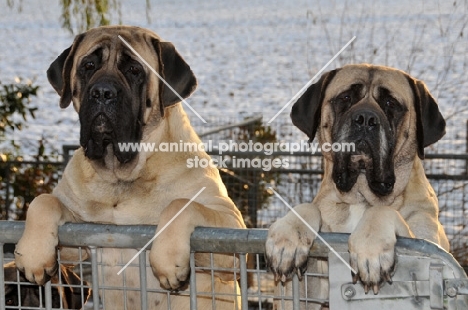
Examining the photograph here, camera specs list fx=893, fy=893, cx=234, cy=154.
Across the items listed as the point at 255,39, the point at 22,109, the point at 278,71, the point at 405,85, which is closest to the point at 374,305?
the point at 405,85

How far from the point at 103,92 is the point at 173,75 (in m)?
0.36

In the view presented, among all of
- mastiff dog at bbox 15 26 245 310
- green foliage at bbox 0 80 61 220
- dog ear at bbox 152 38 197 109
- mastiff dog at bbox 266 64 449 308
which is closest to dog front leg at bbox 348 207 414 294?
mastiff dog at bbox 266 64 449 308

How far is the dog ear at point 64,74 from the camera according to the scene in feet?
13.6

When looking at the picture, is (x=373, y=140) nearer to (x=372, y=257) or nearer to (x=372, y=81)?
(x=372, y=81)

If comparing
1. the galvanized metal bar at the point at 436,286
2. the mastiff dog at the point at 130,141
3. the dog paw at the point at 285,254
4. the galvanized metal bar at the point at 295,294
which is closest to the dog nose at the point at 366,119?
the mastiff dog at the point at 130,141

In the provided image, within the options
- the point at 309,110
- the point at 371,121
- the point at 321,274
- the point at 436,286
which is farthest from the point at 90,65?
the point at 436,286

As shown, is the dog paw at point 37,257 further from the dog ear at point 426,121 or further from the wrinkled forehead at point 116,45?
the dog ear at point 426,121

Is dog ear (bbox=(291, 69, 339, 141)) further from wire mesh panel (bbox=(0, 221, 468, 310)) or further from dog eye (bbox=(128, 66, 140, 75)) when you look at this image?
wire mesh panel (bbox=(0, 221, 468, 310))

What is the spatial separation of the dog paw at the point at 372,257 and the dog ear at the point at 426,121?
4.19 feet

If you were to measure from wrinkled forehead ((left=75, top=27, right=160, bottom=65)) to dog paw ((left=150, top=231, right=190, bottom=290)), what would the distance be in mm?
1244

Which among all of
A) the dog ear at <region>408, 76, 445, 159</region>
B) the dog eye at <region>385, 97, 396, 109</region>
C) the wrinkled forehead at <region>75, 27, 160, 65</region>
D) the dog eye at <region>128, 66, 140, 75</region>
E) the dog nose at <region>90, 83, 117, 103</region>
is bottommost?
the dog ear at <region>408, 76, 445, 159</region>

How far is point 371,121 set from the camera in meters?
3.76

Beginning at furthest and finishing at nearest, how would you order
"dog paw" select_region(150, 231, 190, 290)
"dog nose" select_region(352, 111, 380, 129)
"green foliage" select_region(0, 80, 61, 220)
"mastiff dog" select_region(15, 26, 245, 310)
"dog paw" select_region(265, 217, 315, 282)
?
"green foliage" select_region(0, 80, 61, 220) → "mastiff dog" select_region(15, 26, 245, 310) → "dog nose" select_region(352, 111, 380, 129) → "dog paw" select_region(150, 231, 190, 290) → "dog paw" select_region(265, 217, 315, 282)

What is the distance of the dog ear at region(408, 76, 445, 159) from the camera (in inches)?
153
